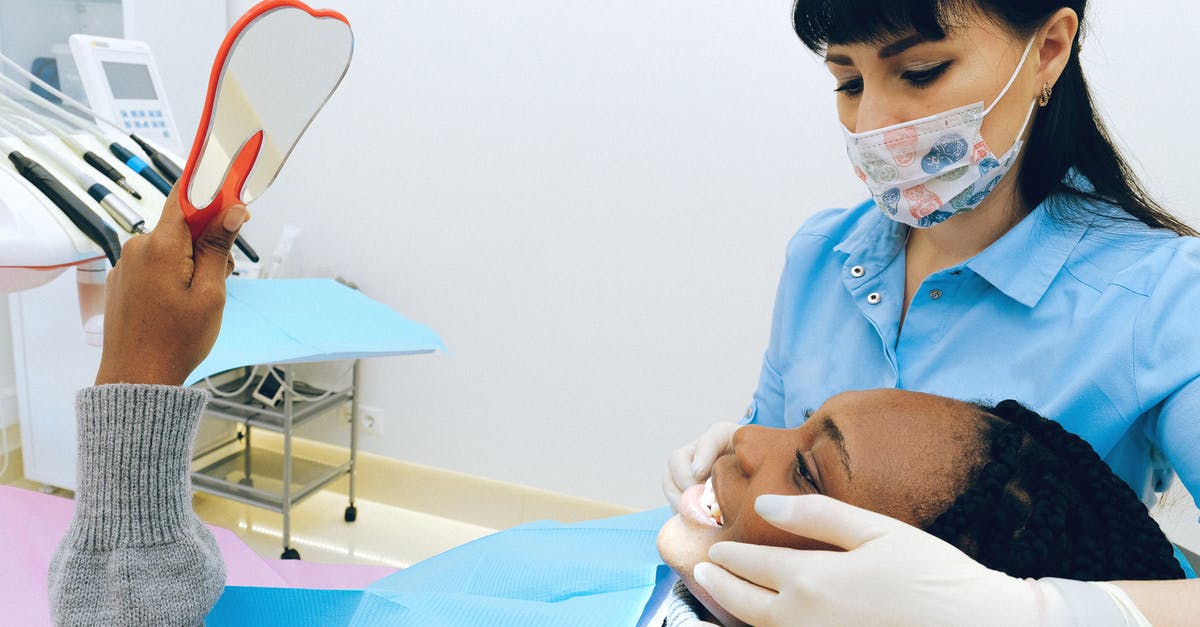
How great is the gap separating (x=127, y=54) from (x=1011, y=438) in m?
1.67

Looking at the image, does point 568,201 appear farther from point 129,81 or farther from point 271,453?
point 271,453

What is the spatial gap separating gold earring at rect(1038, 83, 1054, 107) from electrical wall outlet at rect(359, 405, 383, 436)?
89.8 inches

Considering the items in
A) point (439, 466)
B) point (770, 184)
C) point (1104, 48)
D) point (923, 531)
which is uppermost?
point (1104, 48)

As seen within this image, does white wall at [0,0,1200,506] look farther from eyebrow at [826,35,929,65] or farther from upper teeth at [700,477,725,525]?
upper teeth at [700,477,725,525]

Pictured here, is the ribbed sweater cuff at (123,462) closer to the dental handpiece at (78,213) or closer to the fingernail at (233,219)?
the fingernail at (233,219)

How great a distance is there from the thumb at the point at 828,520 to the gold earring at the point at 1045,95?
2.03 ft

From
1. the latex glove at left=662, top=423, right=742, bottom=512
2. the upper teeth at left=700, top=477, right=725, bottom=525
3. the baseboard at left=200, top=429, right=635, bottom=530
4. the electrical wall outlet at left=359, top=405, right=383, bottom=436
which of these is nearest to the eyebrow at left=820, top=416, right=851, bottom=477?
the upper teeth at left=700, top=477, right=725, bottom=525

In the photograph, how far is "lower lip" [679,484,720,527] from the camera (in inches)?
37.3

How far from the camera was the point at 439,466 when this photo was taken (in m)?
2.79

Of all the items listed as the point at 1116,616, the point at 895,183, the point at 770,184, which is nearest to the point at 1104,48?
the point at 770,184

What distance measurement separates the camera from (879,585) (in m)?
0.72

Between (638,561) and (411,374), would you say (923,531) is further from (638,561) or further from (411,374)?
(411,374)

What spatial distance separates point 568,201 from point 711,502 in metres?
1.56

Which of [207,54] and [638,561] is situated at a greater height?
[207,54]
